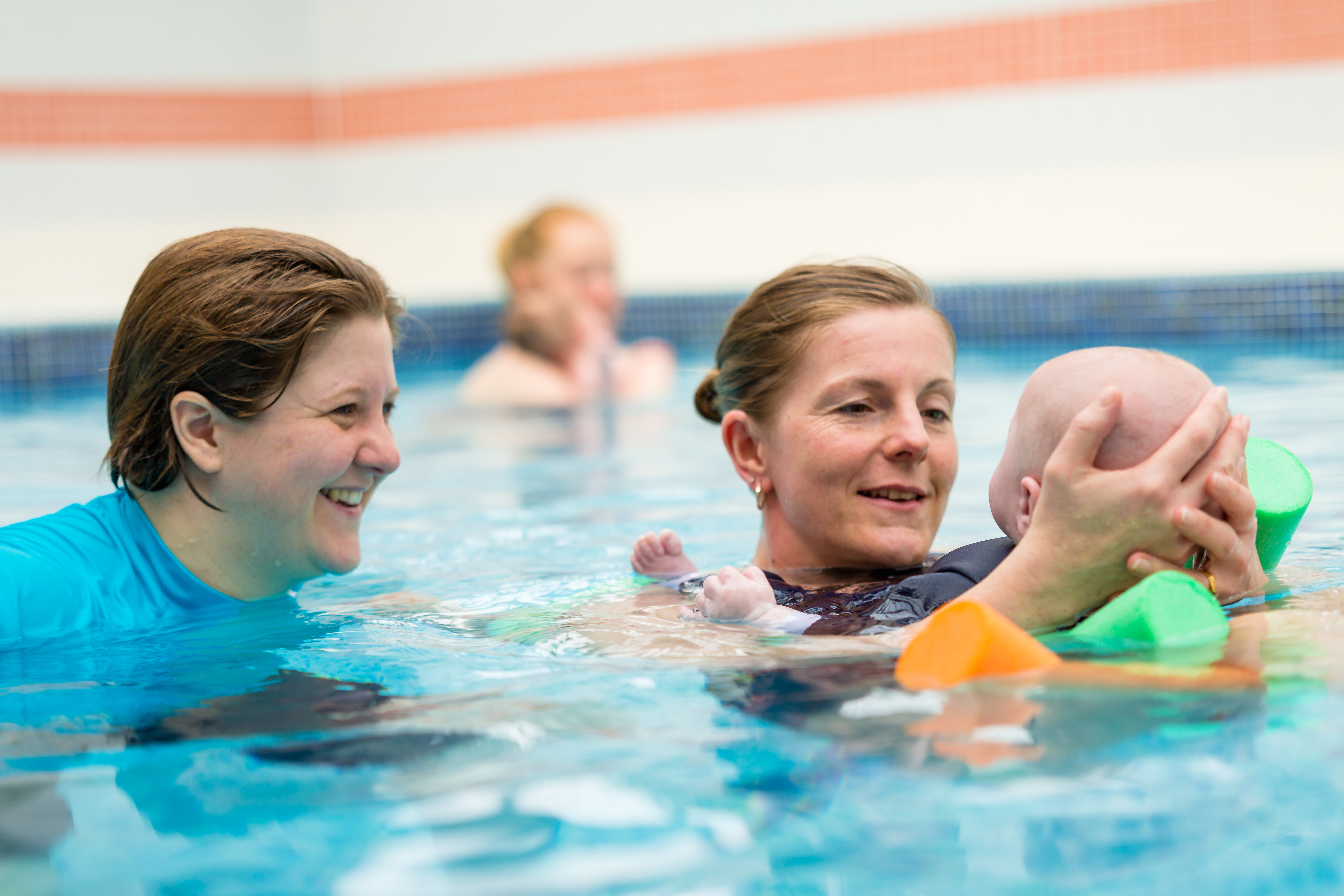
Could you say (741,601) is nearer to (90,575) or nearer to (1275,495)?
(1275,495)

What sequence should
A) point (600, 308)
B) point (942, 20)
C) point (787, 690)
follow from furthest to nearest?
point (942, 20)
point (600, 308)
point (787, 690)

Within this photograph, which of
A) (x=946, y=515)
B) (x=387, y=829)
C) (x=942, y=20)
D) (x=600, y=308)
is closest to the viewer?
(x=387, y=829)

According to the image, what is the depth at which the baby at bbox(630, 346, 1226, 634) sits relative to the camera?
208cm

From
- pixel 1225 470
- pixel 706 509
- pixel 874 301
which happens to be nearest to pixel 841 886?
pixel 1225 470

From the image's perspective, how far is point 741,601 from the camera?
2.37 meters

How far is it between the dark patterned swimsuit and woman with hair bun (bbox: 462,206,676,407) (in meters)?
5.01

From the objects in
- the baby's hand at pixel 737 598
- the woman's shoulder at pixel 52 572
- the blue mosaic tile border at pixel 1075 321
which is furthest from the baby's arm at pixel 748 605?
the blue mosaic tile border at pixel 1075 321

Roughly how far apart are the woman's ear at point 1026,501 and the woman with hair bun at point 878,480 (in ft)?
0.23

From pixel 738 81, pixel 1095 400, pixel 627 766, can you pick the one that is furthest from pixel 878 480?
pixel 738 81

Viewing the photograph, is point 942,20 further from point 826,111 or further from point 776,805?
point 776,805

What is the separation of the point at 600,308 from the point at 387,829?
6287 millimetres

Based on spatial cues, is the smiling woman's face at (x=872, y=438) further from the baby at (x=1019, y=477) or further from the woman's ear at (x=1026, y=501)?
the woman's ear at (x=1026, y=501)

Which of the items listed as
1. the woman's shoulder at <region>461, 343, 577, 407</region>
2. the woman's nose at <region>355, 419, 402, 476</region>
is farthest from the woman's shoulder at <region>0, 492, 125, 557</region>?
the woman's shoulder at <region>461, 343, 577, 407</region>

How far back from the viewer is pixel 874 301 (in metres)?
2.68
